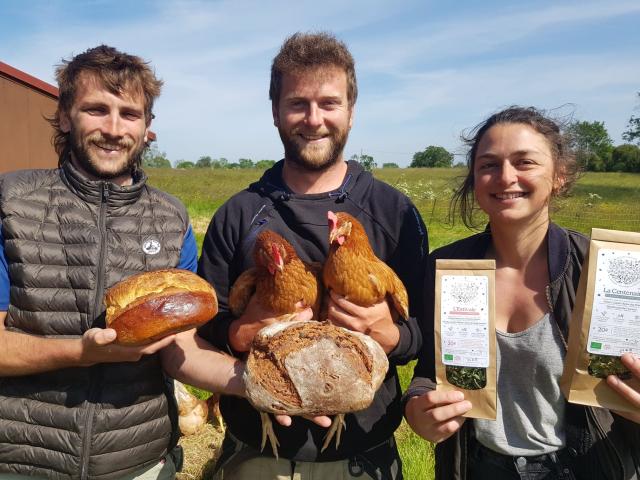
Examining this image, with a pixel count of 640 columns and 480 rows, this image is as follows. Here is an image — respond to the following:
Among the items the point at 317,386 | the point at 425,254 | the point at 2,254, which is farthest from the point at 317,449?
the point at 2,254

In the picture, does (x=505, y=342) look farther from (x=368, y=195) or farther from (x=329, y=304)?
(x=368, y=195)

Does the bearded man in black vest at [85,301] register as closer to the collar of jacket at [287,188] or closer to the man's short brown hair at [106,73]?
the man's short brown hair at [106,73]

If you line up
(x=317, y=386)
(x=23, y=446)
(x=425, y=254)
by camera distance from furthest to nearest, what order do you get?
1. (x=425, y=254)
2. (x=23, y=446)
3. (x=317, y=386)

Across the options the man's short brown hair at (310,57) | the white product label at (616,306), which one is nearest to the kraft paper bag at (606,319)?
the white product label at (616,306)

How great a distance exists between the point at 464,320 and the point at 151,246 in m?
1.55

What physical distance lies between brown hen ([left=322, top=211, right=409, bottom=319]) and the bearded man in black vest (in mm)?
660

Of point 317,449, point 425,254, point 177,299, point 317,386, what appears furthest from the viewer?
point 425,254

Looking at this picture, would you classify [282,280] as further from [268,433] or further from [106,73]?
[106,73]

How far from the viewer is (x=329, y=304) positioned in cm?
224

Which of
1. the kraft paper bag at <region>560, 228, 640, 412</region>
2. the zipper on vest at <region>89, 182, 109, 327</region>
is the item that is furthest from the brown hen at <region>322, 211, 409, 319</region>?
the zipper on vest at <region>89, 182, 109, 327</region>

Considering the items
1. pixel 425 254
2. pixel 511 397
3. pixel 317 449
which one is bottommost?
pixel 317 449

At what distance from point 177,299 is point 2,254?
92 centimetres

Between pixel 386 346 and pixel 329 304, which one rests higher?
pixel 329 304

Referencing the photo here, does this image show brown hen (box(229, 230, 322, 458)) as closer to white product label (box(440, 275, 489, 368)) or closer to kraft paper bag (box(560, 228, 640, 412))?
white product label (box(440, 275, 489, 368))
